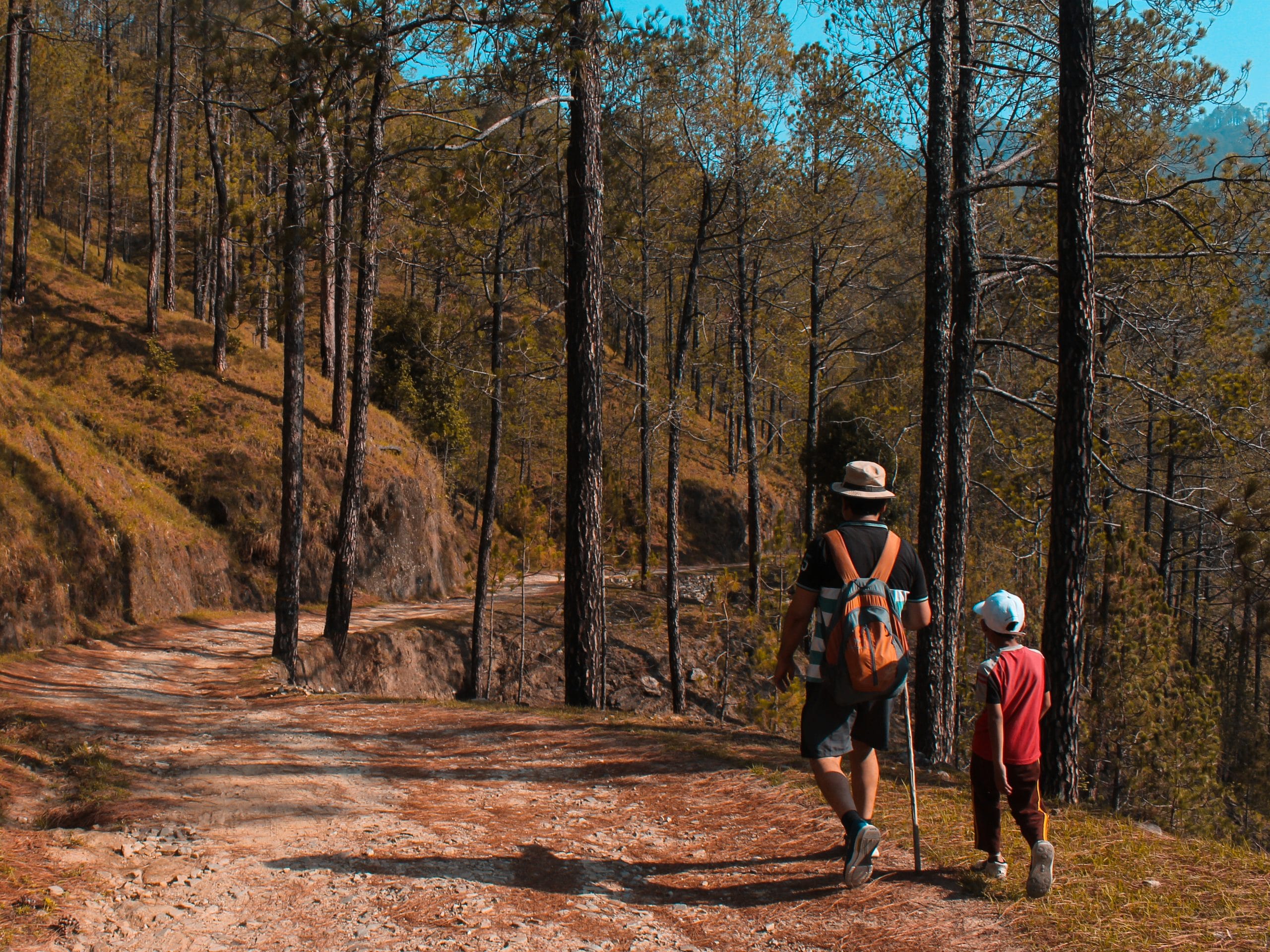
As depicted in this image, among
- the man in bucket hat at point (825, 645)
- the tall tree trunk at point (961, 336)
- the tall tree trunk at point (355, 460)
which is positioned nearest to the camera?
the man in bucket hat at point (825, 645)

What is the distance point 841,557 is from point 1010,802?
58.1 inches

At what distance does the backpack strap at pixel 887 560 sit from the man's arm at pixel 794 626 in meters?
0.31

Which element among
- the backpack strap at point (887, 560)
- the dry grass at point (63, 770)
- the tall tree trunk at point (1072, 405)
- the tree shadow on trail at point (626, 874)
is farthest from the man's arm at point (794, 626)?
the dry grass at point (63, 770)

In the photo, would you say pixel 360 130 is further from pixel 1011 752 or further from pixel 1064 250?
pixel 1011 752

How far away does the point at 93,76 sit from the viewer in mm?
33500

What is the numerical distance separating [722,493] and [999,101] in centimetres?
3358

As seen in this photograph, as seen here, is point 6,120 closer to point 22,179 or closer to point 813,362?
point 22,179

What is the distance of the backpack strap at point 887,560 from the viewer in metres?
4.34

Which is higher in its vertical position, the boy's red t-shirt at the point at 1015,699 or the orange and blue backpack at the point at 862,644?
the orange and blue backpack at the point at 862,644

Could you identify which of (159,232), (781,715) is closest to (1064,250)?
(781,715)

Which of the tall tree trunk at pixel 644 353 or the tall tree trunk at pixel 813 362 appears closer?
the tall tree trunk at pixel 644 353

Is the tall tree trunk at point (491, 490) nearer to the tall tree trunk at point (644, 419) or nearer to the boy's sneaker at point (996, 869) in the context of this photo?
the tall tree trunk at point (644, 419)

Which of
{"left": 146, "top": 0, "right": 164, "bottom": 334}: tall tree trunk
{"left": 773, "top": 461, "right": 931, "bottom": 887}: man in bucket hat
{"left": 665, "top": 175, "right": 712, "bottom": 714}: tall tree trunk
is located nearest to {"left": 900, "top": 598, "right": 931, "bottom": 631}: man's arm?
{"left": 773, "top": 461, "right": 931, "bottom": 887}: man in bucket hat

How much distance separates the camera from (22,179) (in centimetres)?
2672
